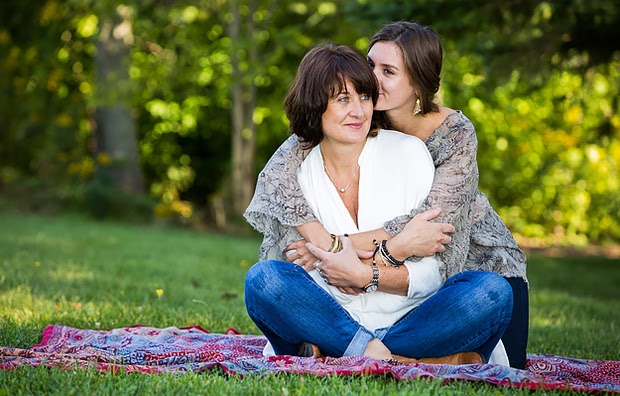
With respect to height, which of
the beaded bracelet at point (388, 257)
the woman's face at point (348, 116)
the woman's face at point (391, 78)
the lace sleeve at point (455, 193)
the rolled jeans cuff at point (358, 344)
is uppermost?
the woman's face at point (391, 78)

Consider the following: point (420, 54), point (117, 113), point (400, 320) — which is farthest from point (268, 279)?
point (117, 113)

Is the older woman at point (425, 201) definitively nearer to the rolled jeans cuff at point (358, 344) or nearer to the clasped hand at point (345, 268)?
the clasped hand at point (345, 268)

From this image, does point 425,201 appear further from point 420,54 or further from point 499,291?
point 420,54

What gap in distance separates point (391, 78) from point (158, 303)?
2337 mm

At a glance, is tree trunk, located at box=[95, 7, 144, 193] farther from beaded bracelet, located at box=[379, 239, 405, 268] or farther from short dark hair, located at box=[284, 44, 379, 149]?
beaded bracelet, located at box=[379, 239, 405, 268]

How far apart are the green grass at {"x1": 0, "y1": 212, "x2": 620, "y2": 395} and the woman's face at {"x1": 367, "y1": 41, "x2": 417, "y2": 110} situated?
1.32m

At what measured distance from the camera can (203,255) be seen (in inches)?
287

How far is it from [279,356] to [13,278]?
9.71ft

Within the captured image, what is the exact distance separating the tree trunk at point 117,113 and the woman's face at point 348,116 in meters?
8.78

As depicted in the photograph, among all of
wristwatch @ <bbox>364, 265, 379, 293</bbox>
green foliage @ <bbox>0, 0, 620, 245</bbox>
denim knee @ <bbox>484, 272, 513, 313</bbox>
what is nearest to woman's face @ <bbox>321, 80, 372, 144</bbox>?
wristwatch @ <bbox>364, 265, 379, 293</bbox>

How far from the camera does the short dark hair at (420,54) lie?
Result: 9.98 ft

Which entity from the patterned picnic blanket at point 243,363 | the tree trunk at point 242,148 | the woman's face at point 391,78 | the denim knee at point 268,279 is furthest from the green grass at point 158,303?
the tree trunk at point 242,148

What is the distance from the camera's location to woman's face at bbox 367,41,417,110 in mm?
3053

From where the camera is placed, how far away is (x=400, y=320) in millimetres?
2795
